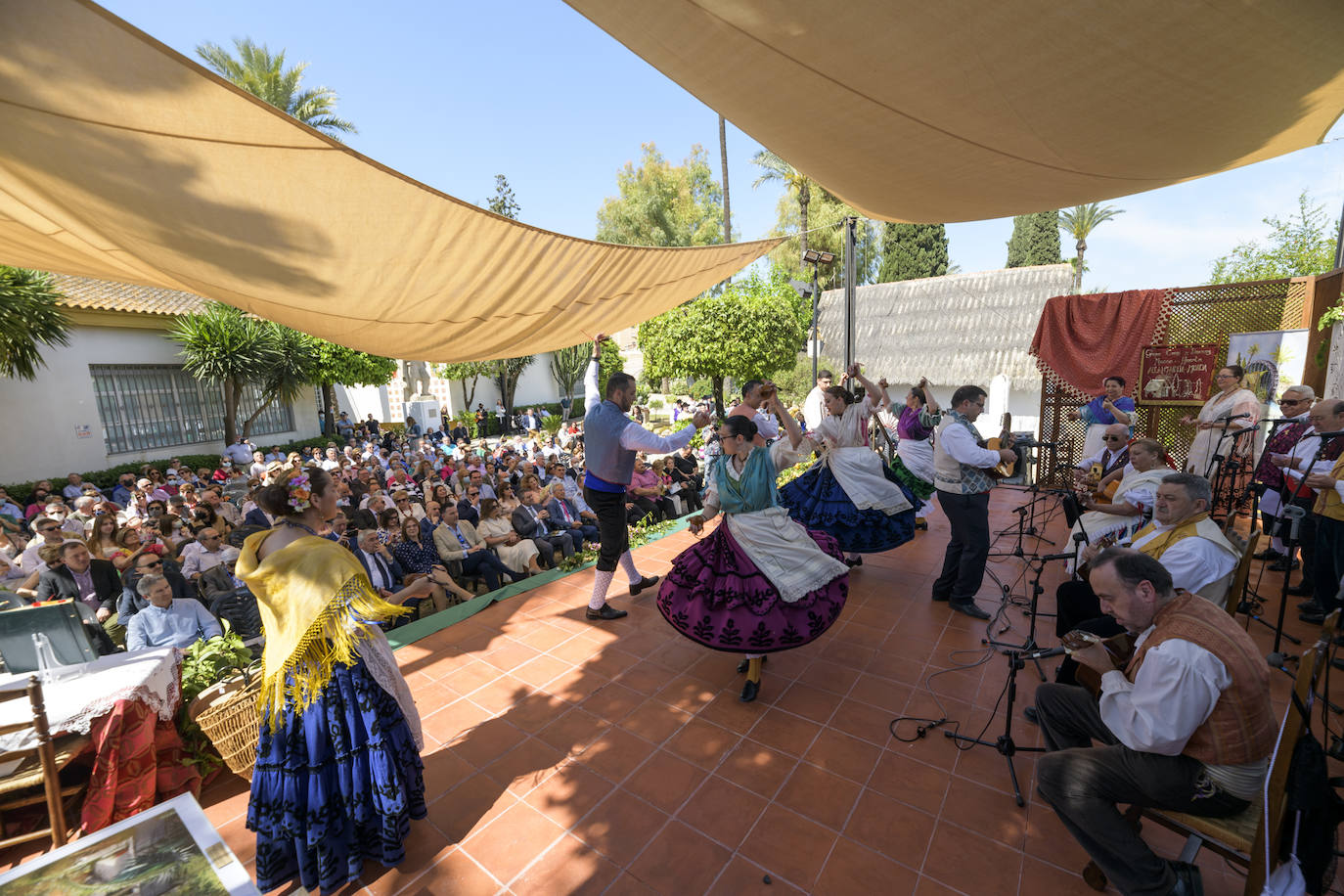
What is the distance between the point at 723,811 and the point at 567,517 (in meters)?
5.42

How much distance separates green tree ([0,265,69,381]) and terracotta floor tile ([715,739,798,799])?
12.4 meters

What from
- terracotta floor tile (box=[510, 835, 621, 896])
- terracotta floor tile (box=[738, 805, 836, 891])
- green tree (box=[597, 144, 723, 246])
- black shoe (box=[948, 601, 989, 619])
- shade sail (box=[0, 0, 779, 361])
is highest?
green tree (box=[597, 144, 723, 246])

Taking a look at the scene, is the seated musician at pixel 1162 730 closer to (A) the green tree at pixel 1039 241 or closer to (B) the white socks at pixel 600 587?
(B) the white socks at pixel 600 587

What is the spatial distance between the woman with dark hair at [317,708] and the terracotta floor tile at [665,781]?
1.08 meters

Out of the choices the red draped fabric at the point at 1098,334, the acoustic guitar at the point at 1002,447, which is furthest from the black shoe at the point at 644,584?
the red draped fabric at the point at 1098,334

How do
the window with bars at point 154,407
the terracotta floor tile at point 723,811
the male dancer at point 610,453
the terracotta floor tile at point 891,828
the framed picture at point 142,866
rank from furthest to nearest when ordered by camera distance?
the window with bars at point 154,407 < the male dancer at point 610,453 < the terracotta floor tile at point 723,811 < the terracotta floor tile at point 891,828 < the framed picture at point 142,866

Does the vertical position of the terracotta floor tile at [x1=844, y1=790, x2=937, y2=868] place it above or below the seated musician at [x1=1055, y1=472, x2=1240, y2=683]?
below

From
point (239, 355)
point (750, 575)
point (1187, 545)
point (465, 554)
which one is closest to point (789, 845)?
point (750, 575)

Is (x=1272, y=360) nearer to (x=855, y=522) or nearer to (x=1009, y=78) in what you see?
(x=855, y=522)

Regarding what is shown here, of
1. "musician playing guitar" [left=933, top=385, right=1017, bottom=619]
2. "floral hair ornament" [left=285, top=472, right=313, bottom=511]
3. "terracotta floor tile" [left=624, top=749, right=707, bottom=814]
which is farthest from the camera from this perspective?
"musician playing guitar" [left=933, top=385, right=1017, bottom=619]

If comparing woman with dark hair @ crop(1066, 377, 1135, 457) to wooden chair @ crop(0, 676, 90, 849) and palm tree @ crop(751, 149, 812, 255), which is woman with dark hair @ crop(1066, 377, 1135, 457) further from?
palm tree @ crop(751, 149, 812, 255)

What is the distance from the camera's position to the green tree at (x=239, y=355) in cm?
1328

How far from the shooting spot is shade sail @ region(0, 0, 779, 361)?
2.02 metres

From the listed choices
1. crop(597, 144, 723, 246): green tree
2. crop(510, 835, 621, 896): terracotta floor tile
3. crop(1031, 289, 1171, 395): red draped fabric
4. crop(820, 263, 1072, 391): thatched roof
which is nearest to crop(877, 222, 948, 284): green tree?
crop(597, 144, 723, 246): green tree
